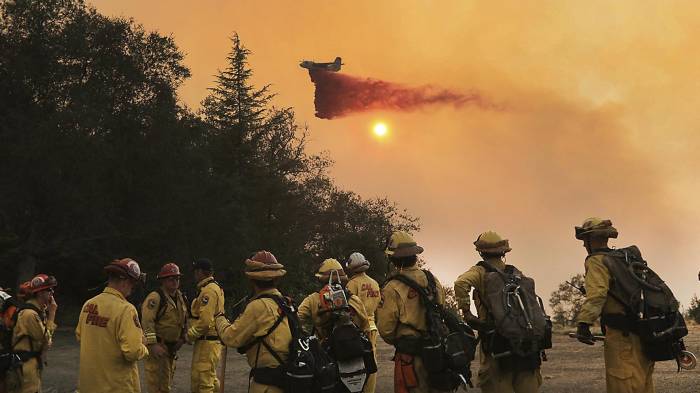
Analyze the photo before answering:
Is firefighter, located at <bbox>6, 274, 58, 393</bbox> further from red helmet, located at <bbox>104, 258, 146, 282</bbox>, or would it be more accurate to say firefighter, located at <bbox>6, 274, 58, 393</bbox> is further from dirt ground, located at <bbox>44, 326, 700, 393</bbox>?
dirt ground, located at <bbox>44, 326, 700, 393</bbox>

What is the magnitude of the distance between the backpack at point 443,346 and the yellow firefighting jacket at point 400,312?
7cm

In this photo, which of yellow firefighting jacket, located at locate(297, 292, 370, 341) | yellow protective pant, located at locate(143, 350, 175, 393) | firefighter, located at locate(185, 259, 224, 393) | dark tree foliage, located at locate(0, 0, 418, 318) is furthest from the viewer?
dark tree foliage, located at locate(0, 0, 418, 318)

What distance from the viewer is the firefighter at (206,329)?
1140 cm

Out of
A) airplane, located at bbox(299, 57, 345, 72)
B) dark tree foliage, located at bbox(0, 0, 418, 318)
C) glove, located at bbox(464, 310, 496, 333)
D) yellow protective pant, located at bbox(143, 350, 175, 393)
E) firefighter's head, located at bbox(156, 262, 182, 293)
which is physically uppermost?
airplane, located at bbox(299, 57, 345, 72)

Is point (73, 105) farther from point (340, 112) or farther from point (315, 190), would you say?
point (315, 190)

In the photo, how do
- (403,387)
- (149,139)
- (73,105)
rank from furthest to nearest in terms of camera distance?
(149,139) < (73,105) < (403,387)

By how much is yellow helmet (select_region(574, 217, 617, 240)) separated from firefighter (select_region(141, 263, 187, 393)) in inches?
256

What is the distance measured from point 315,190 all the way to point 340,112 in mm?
12664

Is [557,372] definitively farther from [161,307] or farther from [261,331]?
[261,331]

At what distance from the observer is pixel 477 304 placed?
9023 millimetres

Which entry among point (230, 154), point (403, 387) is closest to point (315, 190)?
point (230, 154)

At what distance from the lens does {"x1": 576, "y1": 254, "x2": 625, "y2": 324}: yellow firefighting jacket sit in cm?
809

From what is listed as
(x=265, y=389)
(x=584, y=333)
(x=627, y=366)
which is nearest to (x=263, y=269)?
(x=265, y=389)

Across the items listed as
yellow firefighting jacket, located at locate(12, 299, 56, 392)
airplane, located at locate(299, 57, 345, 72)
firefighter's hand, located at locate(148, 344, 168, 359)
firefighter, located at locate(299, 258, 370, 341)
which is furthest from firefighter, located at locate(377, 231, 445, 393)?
airplane, located at locate(299, 57, 345, 72)
